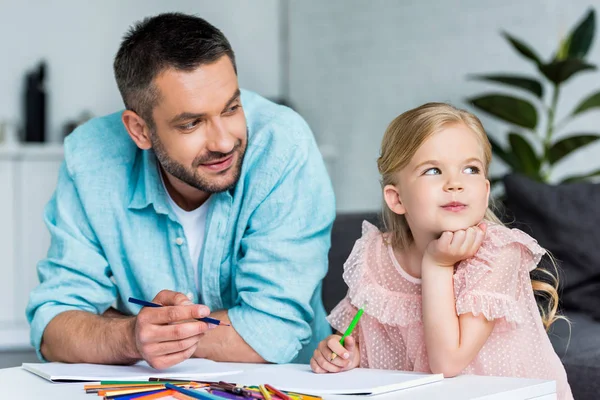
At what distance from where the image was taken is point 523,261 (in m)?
1.30

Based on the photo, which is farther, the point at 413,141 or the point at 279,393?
the point at 413,141

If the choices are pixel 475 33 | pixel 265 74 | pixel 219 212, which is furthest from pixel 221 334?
pixel 265 74

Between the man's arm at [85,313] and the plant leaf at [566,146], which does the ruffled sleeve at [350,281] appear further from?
the plant leaf at [566,146]

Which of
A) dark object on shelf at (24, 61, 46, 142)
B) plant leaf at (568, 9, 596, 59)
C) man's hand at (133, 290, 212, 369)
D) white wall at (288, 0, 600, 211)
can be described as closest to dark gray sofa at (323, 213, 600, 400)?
man's hand at (133, 290, 212, 369)

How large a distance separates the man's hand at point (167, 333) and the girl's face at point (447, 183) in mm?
384

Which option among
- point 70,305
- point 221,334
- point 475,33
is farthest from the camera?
point 475,33

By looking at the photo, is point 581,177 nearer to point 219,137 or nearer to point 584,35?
point 584,35

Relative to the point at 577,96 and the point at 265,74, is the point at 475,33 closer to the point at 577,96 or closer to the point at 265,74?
the point at 577,96

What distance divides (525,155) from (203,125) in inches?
72.1

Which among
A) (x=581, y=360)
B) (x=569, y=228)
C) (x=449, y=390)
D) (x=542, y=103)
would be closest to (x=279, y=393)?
(x=449, y=390)

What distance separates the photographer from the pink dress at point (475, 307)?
1.25 metres

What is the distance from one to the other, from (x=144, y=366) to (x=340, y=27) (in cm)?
333

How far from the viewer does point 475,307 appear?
48.4 inches

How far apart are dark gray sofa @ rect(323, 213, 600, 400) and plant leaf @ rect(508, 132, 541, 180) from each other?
2.81 ft
